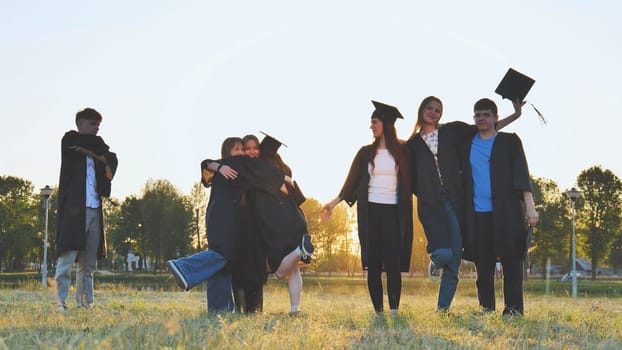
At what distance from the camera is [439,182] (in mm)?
7445

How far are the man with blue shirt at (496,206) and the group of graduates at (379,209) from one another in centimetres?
1

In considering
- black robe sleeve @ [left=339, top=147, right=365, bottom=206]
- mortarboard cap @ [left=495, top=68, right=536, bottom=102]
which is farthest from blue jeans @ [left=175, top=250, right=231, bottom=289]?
mortarboard cap @ [left=495, top=68, right=536, bottom=102]

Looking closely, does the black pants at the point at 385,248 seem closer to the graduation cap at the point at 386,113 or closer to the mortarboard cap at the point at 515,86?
the graduation cap at the point at 386,113

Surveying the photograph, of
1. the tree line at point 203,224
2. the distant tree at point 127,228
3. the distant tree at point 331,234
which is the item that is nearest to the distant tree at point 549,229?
the tree line at point 203,224

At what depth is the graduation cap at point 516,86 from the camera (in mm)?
7883

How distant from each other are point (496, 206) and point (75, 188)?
4696 mm

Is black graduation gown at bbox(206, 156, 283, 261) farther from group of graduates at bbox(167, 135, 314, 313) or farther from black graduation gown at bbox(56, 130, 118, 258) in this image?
black graduation gown at bbox(56, 130, 118, 258)

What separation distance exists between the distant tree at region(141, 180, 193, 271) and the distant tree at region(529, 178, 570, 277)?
97.8 feet

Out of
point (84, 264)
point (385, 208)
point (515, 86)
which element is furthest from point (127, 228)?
point (515, 86)

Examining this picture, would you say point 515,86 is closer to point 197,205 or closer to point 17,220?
point 197,205

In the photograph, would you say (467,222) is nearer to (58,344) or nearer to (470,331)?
(470,331)

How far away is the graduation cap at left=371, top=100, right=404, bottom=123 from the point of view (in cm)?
758

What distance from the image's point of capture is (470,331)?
220 inches

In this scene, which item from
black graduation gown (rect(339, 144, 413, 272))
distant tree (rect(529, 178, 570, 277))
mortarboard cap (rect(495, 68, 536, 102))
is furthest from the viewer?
distant tree (rect(529, 178, 570, 277))
